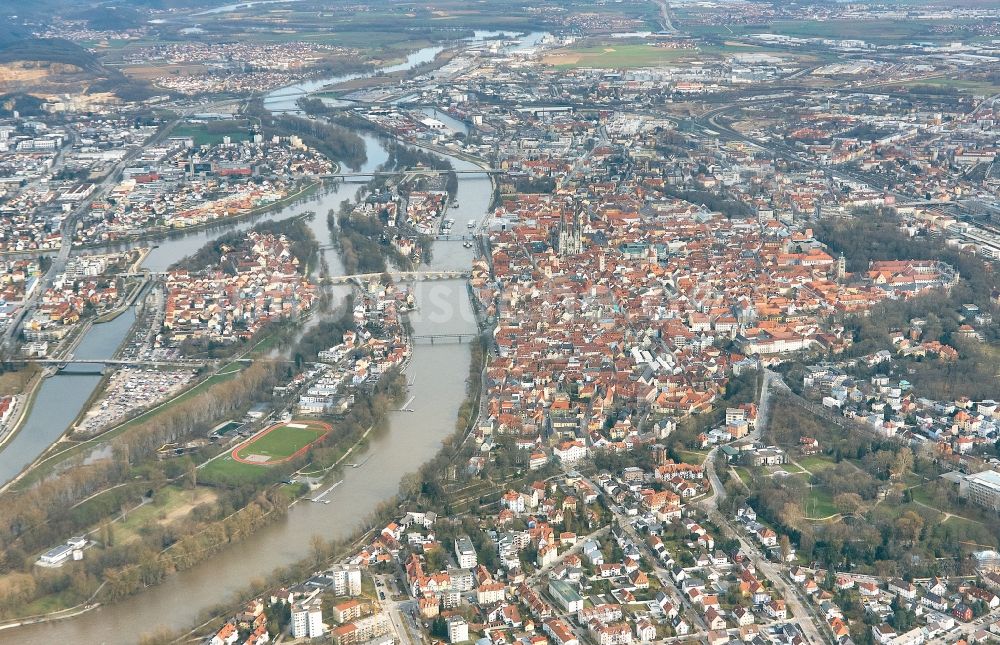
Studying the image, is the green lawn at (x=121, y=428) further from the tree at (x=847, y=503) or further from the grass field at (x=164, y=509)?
the tree at (x=847, y=503)

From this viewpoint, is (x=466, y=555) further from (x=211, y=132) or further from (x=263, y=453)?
(x=211, y=132)

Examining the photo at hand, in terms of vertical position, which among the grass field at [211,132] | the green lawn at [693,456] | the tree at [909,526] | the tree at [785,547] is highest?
the tree at [909,526]

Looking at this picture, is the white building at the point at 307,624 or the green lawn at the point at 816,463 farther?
the green lawn at the point at 816,463

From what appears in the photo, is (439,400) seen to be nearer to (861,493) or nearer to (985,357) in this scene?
(861,493)

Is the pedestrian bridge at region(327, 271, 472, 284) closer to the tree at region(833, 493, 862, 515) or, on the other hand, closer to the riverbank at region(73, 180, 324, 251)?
the riverbank at region(73, 180, 324, 251)

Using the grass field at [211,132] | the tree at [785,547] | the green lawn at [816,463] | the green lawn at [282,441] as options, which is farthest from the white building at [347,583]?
the grass field at [211,132]

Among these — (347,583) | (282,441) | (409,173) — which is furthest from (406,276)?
(347,583)

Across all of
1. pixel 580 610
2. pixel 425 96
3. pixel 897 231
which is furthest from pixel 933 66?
pixel 580 610

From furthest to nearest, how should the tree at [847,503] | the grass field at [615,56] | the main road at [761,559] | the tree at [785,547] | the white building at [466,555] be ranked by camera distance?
the grass field at [615,56]
the tree at [847,503]
the tree at [785,547]
the white building at [466,555]
the main road at [761,559]
